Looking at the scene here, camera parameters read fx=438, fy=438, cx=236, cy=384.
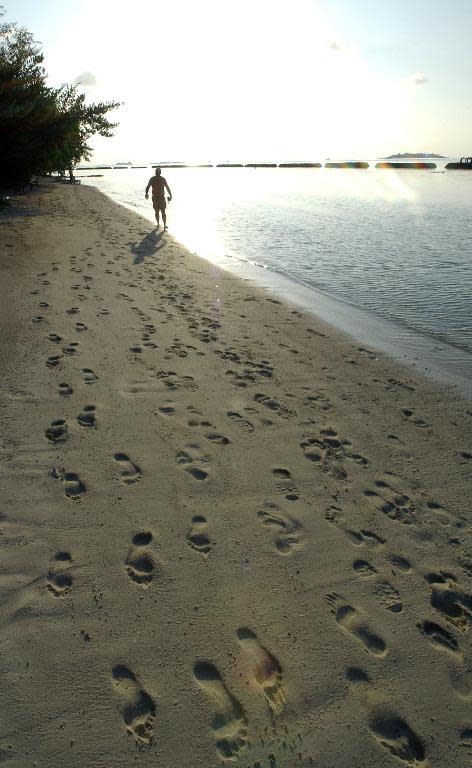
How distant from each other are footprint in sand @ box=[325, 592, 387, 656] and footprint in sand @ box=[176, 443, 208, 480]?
1690 mm

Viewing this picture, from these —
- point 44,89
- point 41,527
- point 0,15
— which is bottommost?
point 41,527

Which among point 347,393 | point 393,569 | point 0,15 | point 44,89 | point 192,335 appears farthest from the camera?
point 44,89

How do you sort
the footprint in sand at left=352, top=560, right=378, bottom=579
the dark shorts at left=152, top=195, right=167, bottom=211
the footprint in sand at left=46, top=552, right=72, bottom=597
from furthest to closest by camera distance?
1. the dark shorts at left=152, top=195, right=167, bottom=211
2. the footprint in sand at left=352, top=560, right=378, bottom=579
3. the footprint in sand at left=46, top=552, right=72, bottom=597

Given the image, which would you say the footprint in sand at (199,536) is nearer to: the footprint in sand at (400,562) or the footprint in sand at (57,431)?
the footprint in sand at (400,562)

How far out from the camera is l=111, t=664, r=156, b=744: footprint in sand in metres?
2.31

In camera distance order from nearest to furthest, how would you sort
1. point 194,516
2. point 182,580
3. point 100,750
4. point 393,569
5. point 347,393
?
point 100,750, point 182,580, point 393,569, point 194,516, point 347,393

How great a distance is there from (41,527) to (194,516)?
4.07 feet

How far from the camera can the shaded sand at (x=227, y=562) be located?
237cm

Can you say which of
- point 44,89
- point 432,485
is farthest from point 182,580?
point 44,89

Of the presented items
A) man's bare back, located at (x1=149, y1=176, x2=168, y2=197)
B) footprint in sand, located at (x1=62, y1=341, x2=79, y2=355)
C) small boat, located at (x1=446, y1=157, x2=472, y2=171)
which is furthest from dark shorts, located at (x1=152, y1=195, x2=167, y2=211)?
small boat, located at (x1=446, y1=157, x2=472, y2=171)

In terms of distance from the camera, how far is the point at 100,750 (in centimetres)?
222

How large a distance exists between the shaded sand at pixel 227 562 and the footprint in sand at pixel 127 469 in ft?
0.08

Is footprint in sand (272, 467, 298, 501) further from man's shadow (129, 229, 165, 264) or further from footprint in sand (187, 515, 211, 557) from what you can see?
man's shadow (129, 229, 165, 264)

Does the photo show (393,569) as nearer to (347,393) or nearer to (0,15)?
(347,393)
